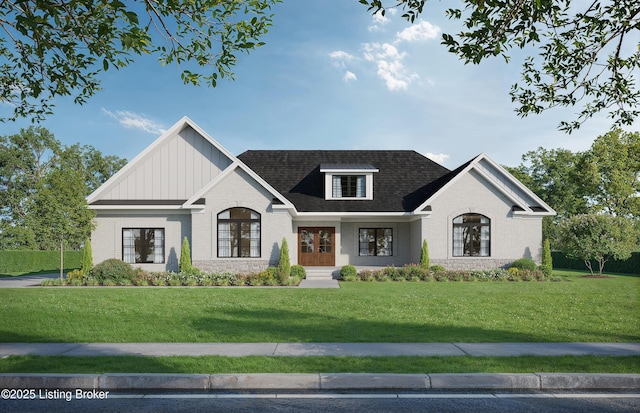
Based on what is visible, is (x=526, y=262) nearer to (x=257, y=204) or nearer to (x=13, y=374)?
(x=257, y=204)

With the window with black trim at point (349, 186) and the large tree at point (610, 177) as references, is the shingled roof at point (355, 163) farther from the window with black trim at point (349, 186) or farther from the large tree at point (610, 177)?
the large tree at point (610, 177)

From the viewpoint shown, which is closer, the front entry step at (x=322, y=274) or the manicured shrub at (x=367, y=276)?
the manicured shrub at (x=367, y=276)

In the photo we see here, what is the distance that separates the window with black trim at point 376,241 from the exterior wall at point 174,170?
29.6 feet

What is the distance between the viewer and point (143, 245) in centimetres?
2447

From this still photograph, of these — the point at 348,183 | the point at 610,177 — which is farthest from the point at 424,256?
the point at 610,177

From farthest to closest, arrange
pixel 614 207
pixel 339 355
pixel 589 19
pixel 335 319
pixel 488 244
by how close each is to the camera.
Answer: pixel 614 207
pixel 488 244
pixel 335 319
pixel 589 19
pixel 339 355

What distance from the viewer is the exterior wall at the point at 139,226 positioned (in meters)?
24.3

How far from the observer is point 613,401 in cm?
643

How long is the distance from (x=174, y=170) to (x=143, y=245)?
13.8 ft

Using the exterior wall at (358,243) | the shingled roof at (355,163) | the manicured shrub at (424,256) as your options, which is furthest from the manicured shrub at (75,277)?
the manicured shrub at (424,256)

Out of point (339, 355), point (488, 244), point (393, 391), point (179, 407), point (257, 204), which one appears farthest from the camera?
point (488, 244)

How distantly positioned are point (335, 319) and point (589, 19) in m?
8.37

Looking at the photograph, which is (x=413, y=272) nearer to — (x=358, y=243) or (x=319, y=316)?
(x=358, y=243)

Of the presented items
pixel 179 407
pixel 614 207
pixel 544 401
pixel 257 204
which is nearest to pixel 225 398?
pixel 179 407
